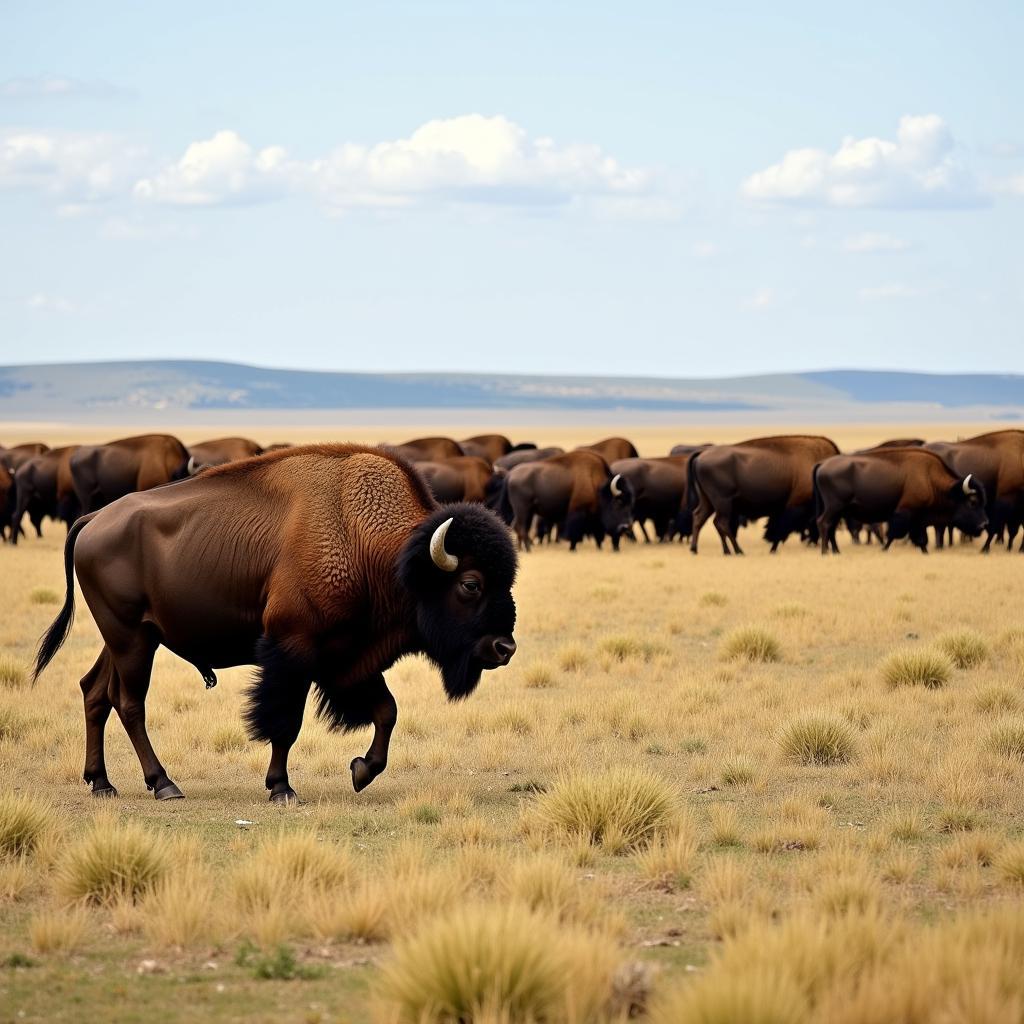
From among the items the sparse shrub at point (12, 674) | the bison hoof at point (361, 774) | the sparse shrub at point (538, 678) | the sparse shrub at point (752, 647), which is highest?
the bison hoof at point (361, 774)

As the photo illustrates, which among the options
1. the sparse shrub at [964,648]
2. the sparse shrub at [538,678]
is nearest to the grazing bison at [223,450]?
the sparse shrub at [538,678]

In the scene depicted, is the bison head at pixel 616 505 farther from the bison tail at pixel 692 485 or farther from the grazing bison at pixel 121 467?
the grazing bison at pixel 121 467

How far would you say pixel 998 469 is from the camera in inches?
1329

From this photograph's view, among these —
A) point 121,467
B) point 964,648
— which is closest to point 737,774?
point 964,648

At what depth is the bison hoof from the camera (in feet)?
32.7

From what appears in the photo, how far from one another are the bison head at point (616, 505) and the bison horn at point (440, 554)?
1014 inches

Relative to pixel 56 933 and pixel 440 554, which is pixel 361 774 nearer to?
pixel 440 554

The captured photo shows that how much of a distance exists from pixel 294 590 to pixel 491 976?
16.1 ft

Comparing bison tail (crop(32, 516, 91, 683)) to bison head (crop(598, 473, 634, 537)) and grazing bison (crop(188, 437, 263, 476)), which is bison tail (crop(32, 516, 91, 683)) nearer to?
bison head (crop(598, 473, 634, 537))

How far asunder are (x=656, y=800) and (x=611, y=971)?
313 cm

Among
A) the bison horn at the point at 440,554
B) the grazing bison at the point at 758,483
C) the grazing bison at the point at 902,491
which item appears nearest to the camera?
the bison horn at the point at 440,554

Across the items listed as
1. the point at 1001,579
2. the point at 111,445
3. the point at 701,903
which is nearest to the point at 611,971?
the point at 701,903

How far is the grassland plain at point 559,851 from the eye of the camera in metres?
5.45

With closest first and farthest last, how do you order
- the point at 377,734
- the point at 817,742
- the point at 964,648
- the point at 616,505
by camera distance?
the point at 377,734 → the point at 817,742 → the point at 964,648 → the point at 616,505
